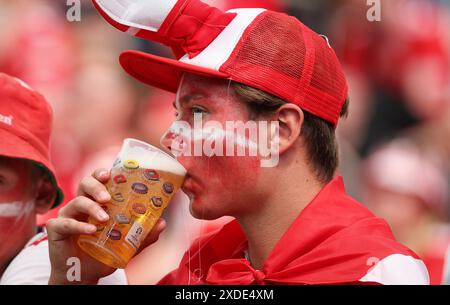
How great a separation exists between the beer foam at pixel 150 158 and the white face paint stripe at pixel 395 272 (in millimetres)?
505

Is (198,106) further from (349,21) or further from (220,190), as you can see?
(349,21)

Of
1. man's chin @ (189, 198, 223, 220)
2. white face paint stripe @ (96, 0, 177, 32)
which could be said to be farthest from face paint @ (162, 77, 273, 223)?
white face paint stripe @ (96, 0, 177, 32)

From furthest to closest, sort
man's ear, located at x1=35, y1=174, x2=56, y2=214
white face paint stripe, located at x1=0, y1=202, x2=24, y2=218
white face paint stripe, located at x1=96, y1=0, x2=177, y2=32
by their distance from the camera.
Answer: man's ear, located at x1=35, y1=174, x2=56, y2=214 < white face paint stripe, located at x1=0, y1=202, x2=24, y2=218 < white face paint stripe, located at x1=96, y1=0, x2=177, y2=32

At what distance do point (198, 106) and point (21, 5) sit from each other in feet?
8.78

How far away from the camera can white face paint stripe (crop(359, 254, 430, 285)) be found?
1880 millimetres

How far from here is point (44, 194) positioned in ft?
9.06

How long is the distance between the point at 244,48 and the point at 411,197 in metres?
2.05

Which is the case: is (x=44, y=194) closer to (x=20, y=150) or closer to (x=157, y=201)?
(x=20, y=150)

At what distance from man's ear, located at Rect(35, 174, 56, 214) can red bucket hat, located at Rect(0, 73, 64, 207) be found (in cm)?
2

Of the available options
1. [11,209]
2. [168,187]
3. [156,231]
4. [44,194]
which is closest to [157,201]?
[168,187]

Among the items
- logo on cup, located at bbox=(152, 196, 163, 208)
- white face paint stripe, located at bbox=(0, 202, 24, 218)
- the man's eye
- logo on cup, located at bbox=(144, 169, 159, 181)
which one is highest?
the man's eye

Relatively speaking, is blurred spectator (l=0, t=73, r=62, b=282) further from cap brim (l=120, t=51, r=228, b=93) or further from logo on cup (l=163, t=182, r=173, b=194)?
logo on cup (l=163, t=182, r=173, b=194)

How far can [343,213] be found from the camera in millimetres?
2064

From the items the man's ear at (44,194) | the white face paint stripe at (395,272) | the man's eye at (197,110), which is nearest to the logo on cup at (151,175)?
the man's eye at (197,110)
